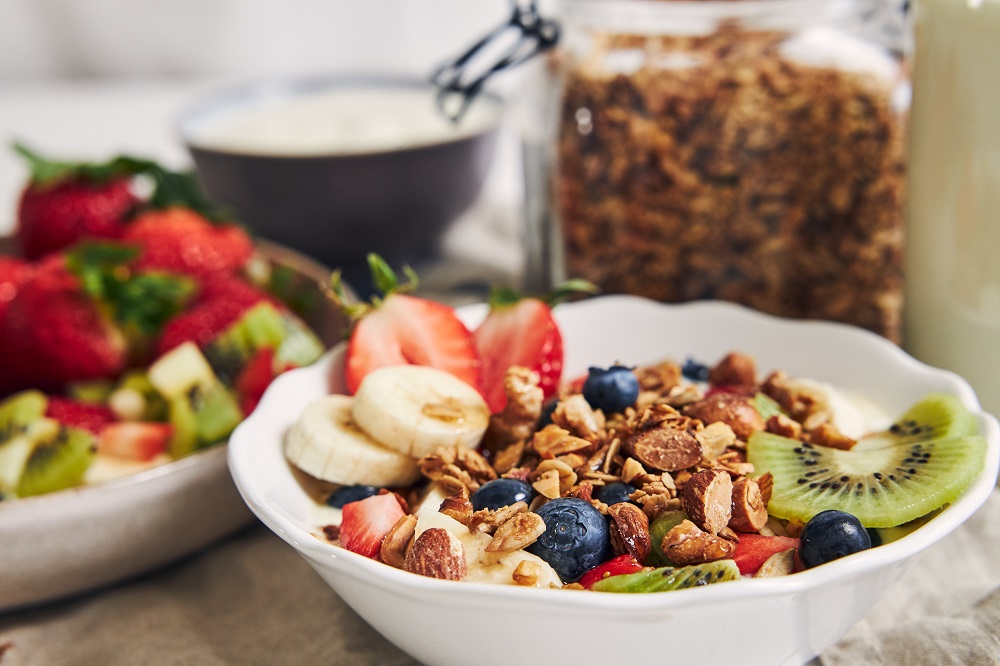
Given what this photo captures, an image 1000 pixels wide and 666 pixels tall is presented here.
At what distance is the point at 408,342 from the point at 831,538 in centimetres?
41

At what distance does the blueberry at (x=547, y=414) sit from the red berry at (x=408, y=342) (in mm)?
103

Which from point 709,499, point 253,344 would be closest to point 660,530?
point 709,499

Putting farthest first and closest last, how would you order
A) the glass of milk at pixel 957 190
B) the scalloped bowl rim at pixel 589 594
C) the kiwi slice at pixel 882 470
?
the glass of milk at pixel 957 190 → the kiwi slice at pixel 882 470 → the scalloped bowl rim at pixel 589 594

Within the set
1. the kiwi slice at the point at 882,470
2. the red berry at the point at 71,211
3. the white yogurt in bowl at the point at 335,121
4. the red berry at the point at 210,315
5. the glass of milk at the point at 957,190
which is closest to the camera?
the kiwi slice at the point at 882,470

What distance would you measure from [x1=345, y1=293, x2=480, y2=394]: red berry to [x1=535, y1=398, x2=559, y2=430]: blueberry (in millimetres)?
103

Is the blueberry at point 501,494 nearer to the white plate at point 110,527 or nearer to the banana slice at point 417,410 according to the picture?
the banana slice at point 417,410

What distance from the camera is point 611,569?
2.12 feet

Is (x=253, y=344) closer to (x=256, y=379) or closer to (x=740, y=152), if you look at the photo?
(x=256, y=379)

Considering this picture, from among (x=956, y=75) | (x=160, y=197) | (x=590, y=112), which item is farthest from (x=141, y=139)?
(x=956, y=75)

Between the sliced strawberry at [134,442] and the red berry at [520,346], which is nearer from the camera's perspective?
the red berry at [520,346]

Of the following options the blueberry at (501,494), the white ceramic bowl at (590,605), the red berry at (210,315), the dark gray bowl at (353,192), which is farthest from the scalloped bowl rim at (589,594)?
the dark gray bowl at (353,192)

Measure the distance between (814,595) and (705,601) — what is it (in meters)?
0.09

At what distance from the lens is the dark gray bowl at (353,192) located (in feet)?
4.43

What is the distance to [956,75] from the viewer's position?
0.90 m
